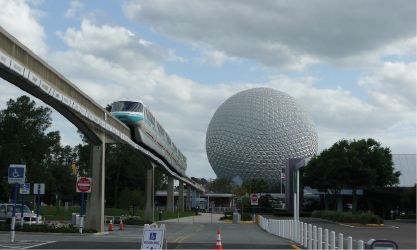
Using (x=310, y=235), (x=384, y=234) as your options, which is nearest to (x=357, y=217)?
(x=384, y=234)

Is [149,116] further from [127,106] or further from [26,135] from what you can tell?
[26,135]

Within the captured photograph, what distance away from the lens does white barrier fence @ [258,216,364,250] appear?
1608 cm

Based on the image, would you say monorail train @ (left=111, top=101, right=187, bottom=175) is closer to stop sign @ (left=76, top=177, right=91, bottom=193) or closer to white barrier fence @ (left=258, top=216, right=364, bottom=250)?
stop sign @ (left=76, top=177, right=91, bottom=193)

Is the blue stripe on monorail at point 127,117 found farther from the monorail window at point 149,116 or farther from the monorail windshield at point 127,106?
the monorail window at point 149,116

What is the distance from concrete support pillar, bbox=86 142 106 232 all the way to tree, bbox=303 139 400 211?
3857cm

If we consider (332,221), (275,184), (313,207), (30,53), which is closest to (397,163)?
(313,207)

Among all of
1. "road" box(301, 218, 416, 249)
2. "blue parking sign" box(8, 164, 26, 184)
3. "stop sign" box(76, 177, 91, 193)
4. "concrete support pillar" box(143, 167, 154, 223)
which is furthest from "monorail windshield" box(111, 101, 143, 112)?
"blue parking sign" box(8, 164, 26, 184)

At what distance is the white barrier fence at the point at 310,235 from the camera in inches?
633

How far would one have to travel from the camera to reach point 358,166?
66.3 m

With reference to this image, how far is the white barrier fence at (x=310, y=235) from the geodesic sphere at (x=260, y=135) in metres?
69.6

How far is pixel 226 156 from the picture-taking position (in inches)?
4451

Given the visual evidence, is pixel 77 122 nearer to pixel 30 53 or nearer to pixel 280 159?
pixel 30 53

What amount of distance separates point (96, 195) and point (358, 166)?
39670mm

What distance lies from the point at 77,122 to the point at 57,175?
60.5m
